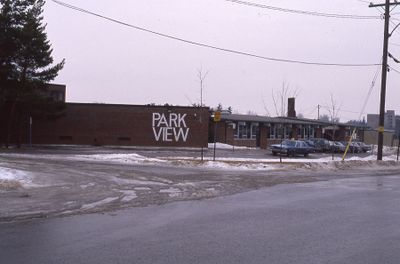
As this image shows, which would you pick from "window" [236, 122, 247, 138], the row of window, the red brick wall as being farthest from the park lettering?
"window" [236, 122, 247, 138]

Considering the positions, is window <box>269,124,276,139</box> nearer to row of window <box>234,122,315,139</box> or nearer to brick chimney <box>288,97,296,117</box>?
row of window <box>234,122,315,139</box>

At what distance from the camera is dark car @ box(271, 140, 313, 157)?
4516cm

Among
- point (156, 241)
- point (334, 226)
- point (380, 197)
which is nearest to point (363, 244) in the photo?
point (334, 226)

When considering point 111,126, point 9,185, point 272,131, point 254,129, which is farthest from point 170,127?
point 9,185

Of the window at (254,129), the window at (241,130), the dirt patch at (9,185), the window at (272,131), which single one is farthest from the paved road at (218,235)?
the window at (272,131)

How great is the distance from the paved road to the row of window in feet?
143

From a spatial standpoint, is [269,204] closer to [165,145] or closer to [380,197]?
[380,197]

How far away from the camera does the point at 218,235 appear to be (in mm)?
9477

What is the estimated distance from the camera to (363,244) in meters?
8.91

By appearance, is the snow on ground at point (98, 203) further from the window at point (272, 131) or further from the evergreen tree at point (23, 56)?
the window at point (272, 131)

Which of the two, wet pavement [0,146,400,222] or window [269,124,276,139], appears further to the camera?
window [269,124,276,139]

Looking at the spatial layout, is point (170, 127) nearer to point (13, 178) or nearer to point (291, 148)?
point (291, 148)

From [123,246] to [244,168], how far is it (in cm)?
2060

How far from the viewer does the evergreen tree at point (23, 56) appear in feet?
123
